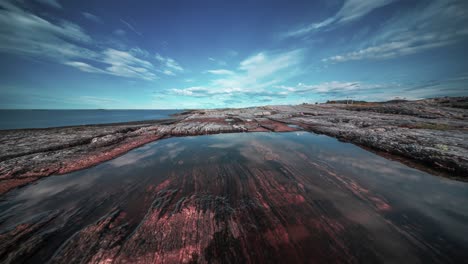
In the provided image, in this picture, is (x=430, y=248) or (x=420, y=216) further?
(x=420, y=216)

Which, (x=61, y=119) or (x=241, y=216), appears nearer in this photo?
(x=241, y=216)

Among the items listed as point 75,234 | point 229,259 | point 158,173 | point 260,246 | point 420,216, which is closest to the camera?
point 229,259

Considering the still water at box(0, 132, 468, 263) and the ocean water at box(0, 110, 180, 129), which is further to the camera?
the ocean water at box(0, 110, 180, 129)

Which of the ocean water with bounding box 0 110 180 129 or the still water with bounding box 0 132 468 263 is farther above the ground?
the ocean water with bounding box 0 110 180 129

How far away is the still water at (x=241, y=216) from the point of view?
338cm

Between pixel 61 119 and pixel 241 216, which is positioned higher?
pixel 61 119

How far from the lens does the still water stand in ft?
11.1

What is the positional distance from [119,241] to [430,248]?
318 inches

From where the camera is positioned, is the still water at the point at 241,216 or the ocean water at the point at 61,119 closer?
the still water at the point at 241,216

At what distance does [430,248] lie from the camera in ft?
11.2

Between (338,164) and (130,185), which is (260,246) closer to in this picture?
(130,185)

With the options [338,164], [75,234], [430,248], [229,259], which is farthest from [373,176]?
[75,234]

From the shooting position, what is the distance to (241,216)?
4.48 metres

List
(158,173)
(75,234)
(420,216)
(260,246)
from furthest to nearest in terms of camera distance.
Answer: (158,173)
(420,216)
(75,234)
(260,246)
